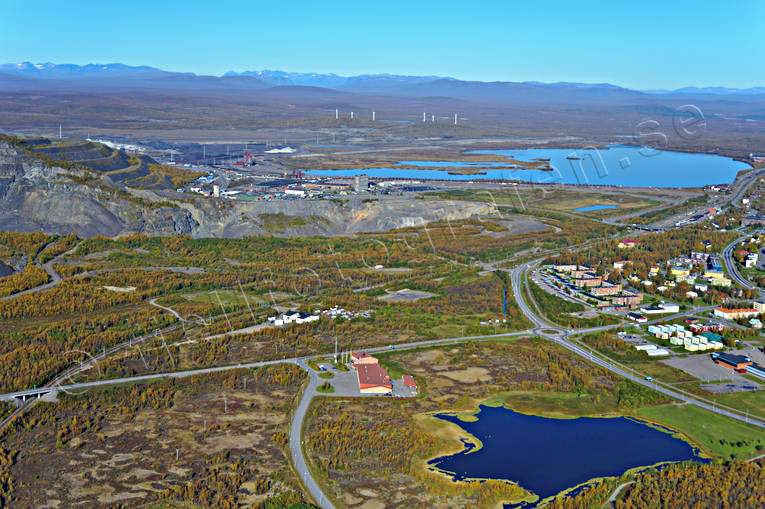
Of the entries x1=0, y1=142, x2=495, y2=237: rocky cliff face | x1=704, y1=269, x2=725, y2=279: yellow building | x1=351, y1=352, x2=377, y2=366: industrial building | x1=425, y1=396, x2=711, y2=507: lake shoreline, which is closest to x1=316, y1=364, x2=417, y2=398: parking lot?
x1=351, y1=352, x2=377, y2=366: industrial building

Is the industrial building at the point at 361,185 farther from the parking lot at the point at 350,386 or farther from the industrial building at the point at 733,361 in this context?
the industrial building at the point at 733,361

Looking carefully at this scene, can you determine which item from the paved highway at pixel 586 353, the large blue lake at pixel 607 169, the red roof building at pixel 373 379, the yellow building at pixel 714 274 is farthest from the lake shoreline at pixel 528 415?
the large blue lake at pixel 607 169

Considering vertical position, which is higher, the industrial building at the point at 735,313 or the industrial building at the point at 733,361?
the industrial building at the point at 735,313

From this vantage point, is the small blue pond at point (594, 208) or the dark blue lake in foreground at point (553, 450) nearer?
the dark blue lake in foreground at point (553, 450)

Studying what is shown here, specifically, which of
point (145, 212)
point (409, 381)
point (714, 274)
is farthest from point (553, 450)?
point (145, 212)

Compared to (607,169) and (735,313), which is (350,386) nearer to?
(735,313)

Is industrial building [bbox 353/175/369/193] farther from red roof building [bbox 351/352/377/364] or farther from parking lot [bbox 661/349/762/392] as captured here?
parking lot [bbox 661/349/762/392]
